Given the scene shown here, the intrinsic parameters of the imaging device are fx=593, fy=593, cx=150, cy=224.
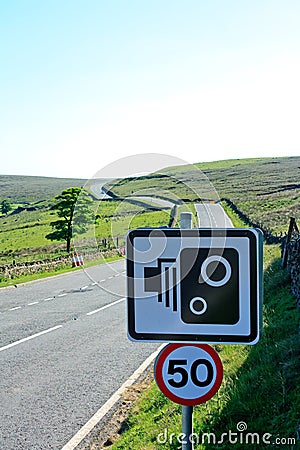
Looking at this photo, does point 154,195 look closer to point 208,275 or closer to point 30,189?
point 208,275

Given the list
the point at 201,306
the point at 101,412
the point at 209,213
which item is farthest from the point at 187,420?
the point at 101,412

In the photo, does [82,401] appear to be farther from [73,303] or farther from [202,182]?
[73,303]

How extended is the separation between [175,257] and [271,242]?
23.9 meters

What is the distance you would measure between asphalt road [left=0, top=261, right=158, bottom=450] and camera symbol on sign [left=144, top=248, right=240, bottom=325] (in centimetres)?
41

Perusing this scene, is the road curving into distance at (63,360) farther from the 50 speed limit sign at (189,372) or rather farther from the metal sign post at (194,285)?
the 50 speed limit sign at (189,372)

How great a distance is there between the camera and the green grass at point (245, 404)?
15.9ft

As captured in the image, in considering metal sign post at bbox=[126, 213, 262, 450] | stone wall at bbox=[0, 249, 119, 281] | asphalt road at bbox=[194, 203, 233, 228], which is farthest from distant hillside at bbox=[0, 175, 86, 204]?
metal sign post at bbox=[126, 213, 262, 450]

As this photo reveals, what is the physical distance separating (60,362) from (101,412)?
8.64ft

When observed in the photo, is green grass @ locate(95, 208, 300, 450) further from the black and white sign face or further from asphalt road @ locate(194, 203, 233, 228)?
the black and white sign face

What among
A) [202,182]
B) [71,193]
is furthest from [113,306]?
[71,193]

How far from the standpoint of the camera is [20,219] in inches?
4660

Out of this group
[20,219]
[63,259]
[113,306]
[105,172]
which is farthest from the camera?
[20,219]

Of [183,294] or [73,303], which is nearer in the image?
[183,294]

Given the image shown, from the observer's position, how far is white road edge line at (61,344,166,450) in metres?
5.99
